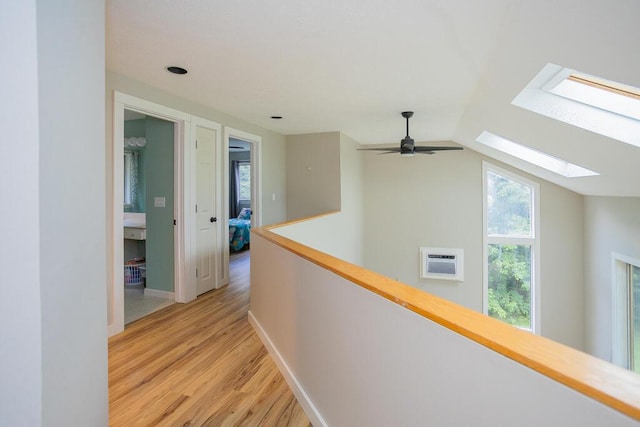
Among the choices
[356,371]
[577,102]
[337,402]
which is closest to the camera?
[356,371]

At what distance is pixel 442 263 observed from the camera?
20.0 feet

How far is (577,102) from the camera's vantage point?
254 centimetres

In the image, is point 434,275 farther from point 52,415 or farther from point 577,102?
point 52,415

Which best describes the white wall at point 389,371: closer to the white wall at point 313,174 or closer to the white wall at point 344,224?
the white wall at point 344,224

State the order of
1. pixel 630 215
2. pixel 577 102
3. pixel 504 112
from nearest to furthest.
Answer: pixel 577 102 < pixel 504 112 < pixel 630 215

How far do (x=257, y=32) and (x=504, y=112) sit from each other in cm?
251

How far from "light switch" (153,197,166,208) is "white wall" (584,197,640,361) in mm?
5489

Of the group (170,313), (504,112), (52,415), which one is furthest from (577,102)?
(170,313)

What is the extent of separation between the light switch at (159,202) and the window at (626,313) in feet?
A: 18.3

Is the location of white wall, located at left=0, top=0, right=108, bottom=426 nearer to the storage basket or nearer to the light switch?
the light switch

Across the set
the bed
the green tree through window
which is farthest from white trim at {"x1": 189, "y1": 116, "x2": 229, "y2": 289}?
the green tree through window

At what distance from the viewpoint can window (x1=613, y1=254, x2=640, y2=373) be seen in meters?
3.81

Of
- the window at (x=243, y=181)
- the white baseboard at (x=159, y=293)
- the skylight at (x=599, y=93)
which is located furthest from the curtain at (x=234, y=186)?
the skylight at (x=599, y=93)

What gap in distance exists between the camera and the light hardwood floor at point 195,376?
5.69ft
